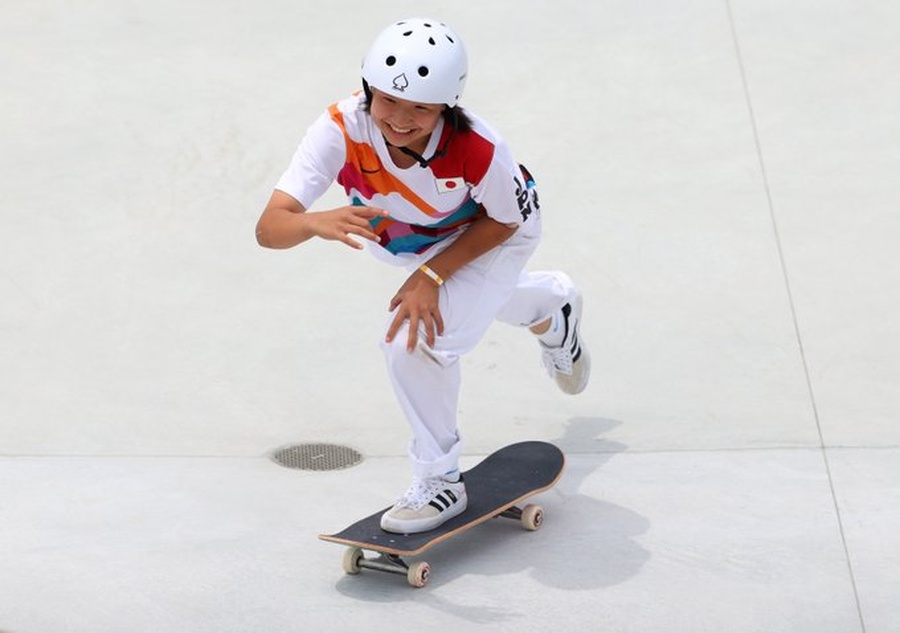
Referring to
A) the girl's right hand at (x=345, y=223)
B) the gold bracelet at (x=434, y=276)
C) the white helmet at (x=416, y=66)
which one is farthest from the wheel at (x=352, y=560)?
the white helmet at (x=416, y=66)

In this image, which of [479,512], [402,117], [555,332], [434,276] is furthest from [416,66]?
[555,332]

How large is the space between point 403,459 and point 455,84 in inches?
71.1

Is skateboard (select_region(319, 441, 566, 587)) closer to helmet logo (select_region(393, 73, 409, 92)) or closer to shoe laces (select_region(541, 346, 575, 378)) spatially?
shoe laces (select_region(541, 346, 575, 378))

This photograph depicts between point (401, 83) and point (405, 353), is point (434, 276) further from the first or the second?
point (401, 83)

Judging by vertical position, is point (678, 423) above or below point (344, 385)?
below

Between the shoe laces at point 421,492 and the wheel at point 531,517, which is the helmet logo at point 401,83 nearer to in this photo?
the shoe laces at point 421,492

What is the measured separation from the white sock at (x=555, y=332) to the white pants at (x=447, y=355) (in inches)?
26.0

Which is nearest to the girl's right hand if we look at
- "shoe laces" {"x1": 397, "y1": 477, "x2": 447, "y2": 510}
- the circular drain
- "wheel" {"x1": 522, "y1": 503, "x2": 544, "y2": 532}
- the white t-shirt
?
the white t-shirt

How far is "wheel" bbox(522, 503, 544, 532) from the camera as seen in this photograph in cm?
A: 527

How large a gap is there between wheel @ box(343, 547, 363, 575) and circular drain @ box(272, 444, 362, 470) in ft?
3.23

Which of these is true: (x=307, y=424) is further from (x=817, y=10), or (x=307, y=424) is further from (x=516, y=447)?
(x=817, y=10)

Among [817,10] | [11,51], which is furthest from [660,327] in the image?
[11,51]

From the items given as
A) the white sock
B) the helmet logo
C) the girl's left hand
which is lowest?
the white sock

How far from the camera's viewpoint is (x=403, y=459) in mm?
5961
